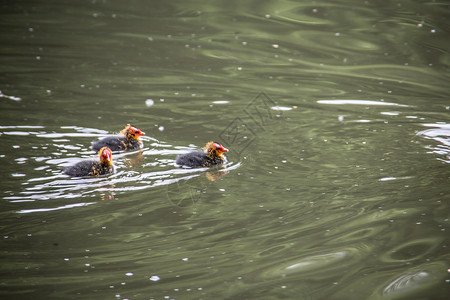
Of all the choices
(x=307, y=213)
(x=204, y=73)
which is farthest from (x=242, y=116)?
(x=307, y=213)

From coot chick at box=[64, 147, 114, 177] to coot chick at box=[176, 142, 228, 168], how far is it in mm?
776

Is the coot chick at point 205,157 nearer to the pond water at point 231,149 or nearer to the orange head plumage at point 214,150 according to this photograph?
the orange head plumage at point 214,150

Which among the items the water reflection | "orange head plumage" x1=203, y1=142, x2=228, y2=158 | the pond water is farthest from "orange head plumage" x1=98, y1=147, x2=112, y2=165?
the water reflection

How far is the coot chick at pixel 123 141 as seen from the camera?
7406mm

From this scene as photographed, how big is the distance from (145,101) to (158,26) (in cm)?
425

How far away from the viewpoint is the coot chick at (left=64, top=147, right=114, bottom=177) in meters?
6.48

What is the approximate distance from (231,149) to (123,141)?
4.35 feet

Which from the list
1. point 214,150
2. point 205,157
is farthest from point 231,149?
point 205,157

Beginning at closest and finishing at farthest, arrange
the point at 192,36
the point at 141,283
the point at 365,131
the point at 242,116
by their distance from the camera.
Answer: the point at 141,283 < the point at 365,131 < the point at 242,116 < the point at 192,36

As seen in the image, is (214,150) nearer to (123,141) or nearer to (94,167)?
(123,141)

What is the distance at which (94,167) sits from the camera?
21.5 ft

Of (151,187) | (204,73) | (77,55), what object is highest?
(77,55)

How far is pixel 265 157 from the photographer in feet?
23.5

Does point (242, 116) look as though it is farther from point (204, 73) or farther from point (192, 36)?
point (192, 36)
